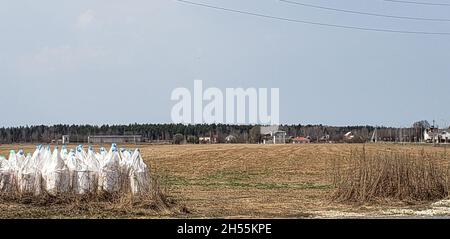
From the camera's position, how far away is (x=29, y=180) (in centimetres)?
1680

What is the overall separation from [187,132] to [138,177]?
133195 millimetres

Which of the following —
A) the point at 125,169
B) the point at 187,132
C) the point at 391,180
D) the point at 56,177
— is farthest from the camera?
the point at 187,132

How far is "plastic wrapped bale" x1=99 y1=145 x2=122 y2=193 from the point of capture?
16688mm

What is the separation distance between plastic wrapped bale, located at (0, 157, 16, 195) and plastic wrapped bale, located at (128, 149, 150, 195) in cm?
333

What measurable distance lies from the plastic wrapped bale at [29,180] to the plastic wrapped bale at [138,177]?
8.50 ft

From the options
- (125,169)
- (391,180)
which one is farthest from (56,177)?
(391,180)

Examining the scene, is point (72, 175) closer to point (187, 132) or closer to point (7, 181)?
point (7, 181)

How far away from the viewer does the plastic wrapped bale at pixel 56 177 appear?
16.6 meters

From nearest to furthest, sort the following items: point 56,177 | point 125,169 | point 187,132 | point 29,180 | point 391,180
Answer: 1. point 56,177
2. point 29,180
3. point 125,169
4. point 391,180
5. point 187,132

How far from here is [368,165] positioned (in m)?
20.5

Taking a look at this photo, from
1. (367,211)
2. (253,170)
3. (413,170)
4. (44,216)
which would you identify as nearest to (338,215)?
(367,211)
